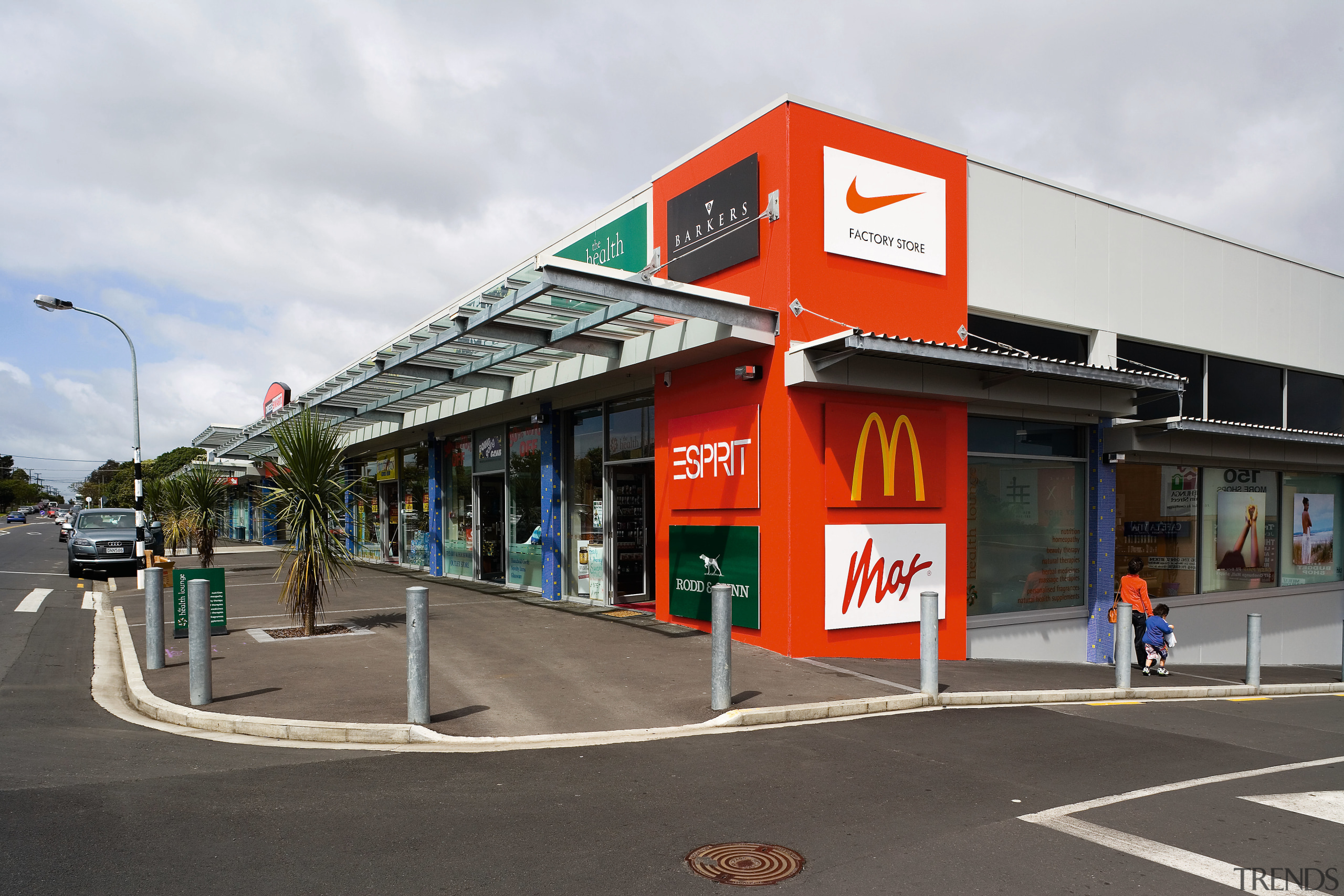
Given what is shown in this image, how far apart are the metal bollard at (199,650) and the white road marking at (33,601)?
33.4 feet

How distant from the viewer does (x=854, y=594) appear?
1090 cm

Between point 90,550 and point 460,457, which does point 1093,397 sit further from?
point 90,550

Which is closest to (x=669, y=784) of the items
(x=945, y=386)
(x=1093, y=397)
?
(x=945, y=386)

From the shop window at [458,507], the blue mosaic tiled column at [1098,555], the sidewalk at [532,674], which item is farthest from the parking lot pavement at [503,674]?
the blue mosaic tiled column at [1098,555]

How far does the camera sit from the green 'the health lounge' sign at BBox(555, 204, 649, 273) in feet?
44.8

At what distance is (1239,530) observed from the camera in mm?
17844

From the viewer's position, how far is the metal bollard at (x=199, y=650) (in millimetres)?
7738

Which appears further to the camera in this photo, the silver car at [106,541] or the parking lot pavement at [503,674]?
the silver car at [106,541]

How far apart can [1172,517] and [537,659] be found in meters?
13.1

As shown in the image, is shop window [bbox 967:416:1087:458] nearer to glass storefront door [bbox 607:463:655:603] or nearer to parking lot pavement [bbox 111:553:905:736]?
parking lot pavement [bbox 111:553:905:736]

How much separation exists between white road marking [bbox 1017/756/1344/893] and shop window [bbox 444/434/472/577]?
15.6 meters

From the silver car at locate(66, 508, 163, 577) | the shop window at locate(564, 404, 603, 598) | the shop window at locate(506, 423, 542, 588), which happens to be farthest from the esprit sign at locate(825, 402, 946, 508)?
the silver car at locate(66, 508, 163, 577)

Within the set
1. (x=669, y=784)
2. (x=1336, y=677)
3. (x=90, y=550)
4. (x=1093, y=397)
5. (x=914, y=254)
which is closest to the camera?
(x=669, y=784)

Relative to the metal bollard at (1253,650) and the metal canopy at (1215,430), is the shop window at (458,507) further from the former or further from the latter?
the metal bollard at (1253,650)
